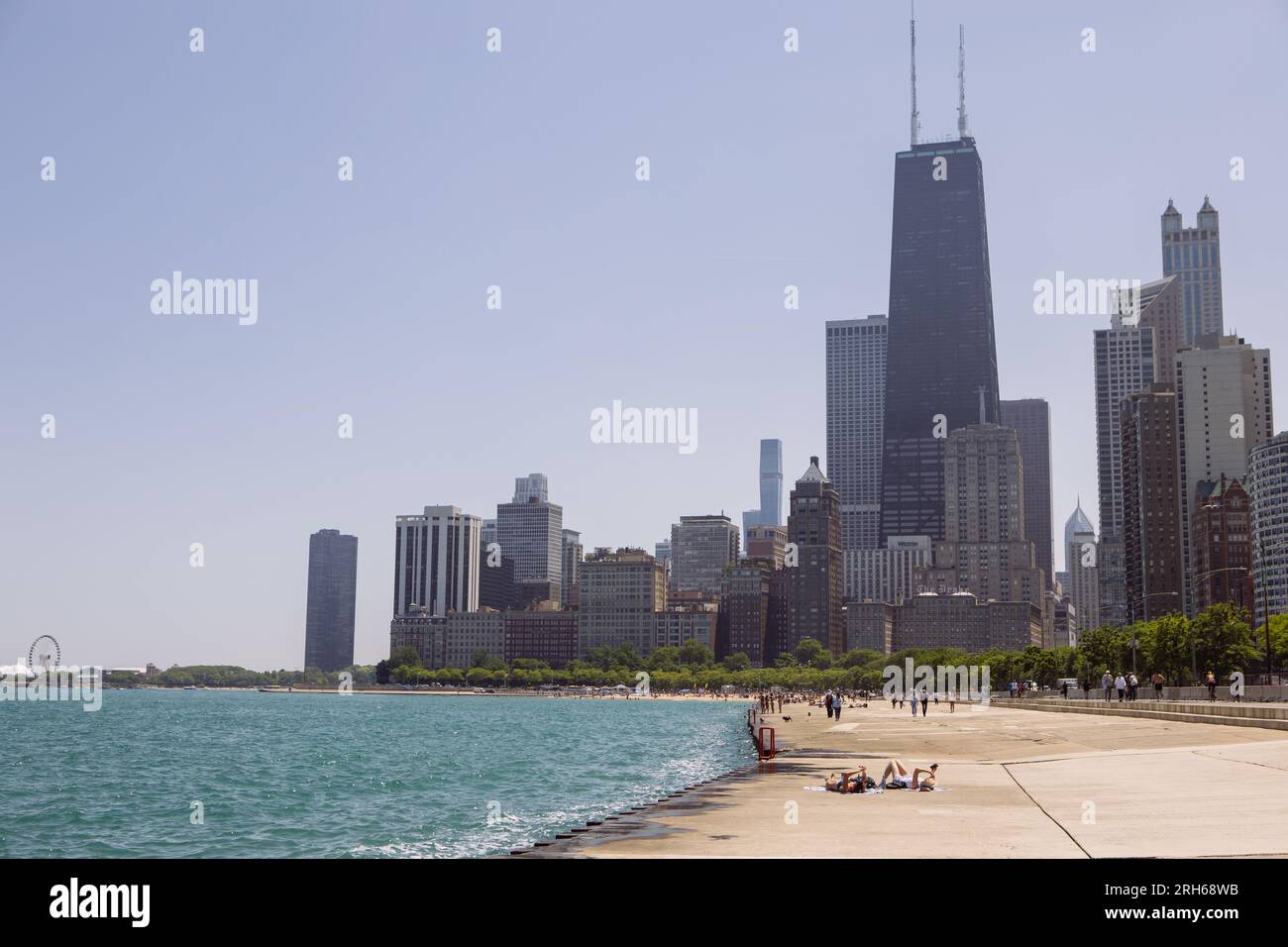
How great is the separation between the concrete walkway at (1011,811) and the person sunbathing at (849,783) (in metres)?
0.38

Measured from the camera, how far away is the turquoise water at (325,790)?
39.8 m

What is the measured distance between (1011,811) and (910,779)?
20.0ft

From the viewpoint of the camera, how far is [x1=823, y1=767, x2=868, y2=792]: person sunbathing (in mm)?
29328

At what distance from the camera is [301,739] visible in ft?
368

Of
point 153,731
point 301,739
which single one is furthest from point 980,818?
point 153,731


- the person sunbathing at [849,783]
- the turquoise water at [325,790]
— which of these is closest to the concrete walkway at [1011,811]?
the person sunbathing at [849,783]

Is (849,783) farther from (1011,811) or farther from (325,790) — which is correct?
(325,790)

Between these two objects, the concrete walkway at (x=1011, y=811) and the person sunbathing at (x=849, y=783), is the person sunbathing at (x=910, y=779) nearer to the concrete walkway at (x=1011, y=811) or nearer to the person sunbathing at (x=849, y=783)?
the concrete walkway at (x=1011, y=811)

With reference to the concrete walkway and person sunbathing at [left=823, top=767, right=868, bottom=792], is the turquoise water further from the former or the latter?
the concrete walkway

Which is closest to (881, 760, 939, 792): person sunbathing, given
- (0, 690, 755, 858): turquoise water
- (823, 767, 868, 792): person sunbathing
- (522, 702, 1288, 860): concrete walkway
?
(522, 702, 1288, 860): concrete walkway

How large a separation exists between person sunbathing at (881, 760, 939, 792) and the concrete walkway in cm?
58

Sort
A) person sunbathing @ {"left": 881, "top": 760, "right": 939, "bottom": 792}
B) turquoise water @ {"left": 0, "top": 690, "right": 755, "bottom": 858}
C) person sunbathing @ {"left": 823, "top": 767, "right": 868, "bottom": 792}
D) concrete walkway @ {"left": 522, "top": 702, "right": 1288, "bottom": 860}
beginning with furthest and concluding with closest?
1. turquoise water @ {"left": 0, "top": 690, "right": 755, "bottom": 858}
2. person sunbathing @ {"left": 881, "top": 760, "right": 939, "bottom": 792}
3. person sunbathing @ {"left": 823, "top": 767, "right": 868, "bottom": 792}
4. concrete walkway @ {"left": 522, "top": 702, "right": 1288, "bottom": 860}
